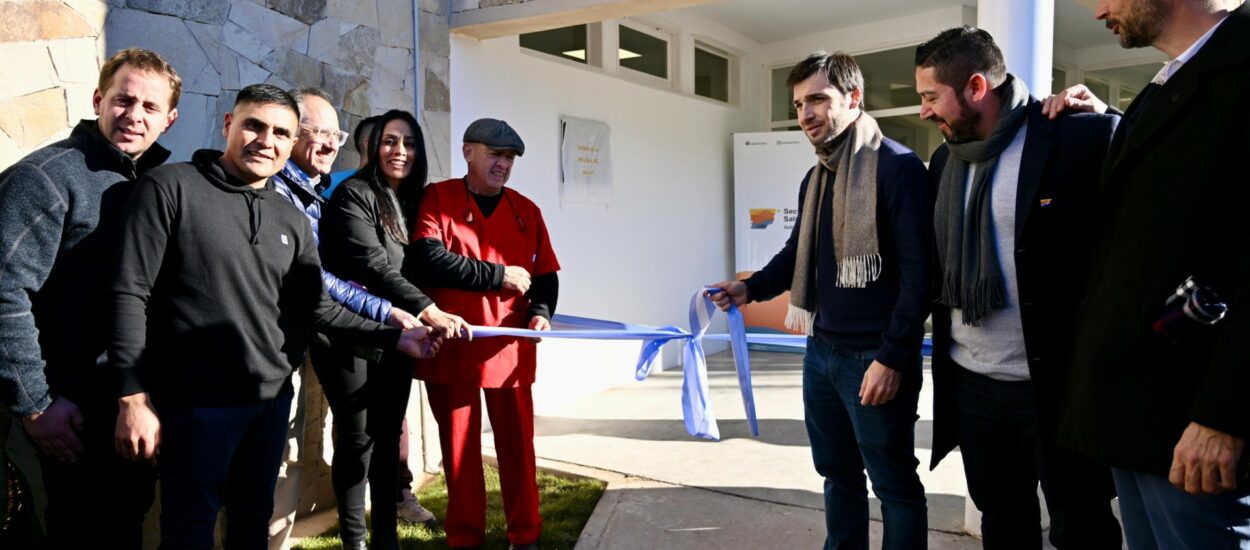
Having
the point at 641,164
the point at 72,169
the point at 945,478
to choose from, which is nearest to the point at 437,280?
the point at 72,169

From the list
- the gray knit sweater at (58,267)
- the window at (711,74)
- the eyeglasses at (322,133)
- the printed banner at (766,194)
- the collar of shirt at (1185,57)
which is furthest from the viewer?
the printed banner at (766,194)

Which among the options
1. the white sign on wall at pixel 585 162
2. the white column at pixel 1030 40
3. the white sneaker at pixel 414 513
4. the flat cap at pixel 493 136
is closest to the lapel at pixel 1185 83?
the white column at pixel 1030 40

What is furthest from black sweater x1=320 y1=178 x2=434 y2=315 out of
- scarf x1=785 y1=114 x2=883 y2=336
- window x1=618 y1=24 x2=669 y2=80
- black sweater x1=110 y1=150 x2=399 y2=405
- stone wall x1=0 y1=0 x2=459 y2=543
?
window x1=618 y1=24 x2=669 y2=80

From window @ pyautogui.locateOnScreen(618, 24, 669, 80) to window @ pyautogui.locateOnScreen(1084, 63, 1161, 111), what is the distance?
5.75m

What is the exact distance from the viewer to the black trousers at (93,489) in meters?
2.18

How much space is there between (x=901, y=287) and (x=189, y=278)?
77.6 inches

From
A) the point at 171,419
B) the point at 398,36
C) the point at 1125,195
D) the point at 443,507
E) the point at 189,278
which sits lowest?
the point at 443,507

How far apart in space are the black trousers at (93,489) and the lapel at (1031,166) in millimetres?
2486

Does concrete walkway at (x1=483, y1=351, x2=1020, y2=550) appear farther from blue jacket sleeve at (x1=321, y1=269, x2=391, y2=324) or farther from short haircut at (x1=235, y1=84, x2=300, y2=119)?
short haircut at (x1=235, y1=84, x2=300, y2=119)

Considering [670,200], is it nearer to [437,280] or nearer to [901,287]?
[437,280]

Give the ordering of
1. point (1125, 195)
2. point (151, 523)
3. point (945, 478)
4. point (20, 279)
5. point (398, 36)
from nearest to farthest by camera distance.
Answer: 1. point (1125, 195)
2. point (20, 279)
3. point (151, 523)
4. point (945, 478)
5. point (398, 36)

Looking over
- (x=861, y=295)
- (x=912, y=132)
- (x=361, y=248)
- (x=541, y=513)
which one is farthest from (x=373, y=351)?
(x=912, y=132)

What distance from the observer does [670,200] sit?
7.87 meters

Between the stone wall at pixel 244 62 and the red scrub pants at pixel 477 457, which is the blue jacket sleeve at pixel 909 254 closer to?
the red scrub pants at pixel 477 457
